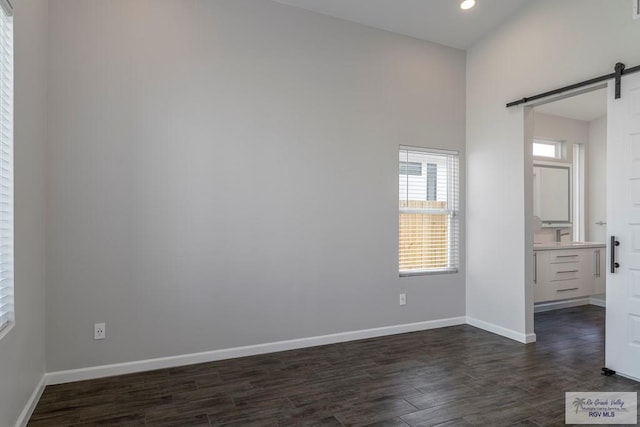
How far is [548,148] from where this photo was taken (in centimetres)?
589

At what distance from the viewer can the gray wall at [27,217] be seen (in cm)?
214

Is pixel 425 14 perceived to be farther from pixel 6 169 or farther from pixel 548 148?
pixel 6 169

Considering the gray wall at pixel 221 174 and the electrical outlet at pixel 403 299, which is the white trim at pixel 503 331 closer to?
the gray wall at pixel 221 174

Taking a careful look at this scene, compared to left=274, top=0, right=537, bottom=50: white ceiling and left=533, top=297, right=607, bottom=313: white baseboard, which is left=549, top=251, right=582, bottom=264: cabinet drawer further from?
left=274, top=0, right=537, bottom=50: white ceiling

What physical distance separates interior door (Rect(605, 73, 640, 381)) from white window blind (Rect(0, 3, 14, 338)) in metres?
4.29

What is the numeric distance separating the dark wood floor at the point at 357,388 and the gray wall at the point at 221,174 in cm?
35

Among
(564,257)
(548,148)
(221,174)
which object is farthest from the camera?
(548,148)

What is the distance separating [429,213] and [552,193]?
2.50 m

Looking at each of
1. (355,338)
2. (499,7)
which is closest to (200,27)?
(499,7)

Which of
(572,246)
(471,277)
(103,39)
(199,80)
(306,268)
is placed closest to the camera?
(103,39)

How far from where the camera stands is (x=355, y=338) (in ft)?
13.1

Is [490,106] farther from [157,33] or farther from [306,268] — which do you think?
[157,33]

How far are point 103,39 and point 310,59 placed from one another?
1837 millimetres

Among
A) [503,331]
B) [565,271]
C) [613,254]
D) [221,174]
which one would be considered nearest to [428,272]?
[503,331]
